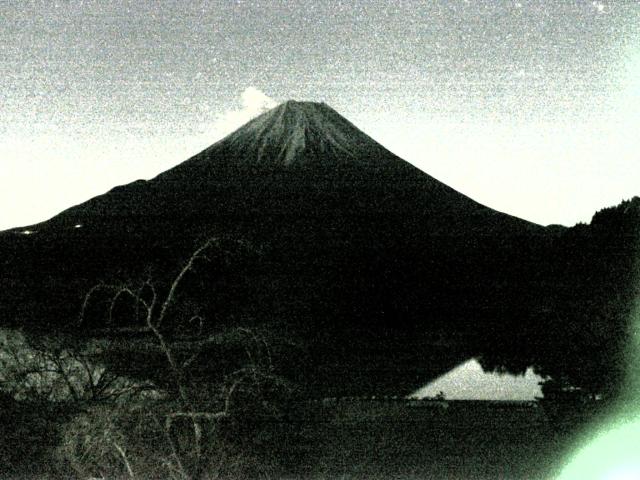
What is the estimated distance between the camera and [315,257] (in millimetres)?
41812

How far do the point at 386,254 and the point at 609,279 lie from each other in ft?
86.4

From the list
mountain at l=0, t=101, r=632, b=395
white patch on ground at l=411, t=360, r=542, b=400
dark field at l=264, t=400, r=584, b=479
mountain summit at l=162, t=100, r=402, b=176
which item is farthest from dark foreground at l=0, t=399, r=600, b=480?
mountain summit at l=162, t=100, r=402, b=176

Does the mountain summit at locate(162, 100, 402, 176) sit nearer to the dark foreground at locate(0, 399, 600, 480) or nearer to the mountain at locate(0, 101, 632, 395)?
the mountain at locate(0, 101, 632, 395)

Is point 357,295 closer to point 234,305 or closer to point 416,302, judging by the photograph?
point 416,302

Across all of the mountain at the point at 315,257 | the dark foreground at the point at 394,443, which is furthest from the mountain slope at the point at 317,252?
the dark foreground at the point at 394,443

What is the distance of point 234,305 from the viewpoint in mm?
27234

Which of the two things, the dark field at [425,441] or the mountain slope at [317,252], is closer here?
the dark field at [425,441]

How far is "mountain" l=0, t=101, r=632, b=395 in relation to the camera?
19.0 m

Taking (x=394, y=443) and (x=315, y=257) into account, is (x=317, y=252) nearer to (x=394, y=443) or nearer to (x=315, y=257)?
(x=315, y=257)

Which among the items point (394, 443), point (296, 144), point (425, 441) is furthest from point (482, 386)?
point (296, 144)

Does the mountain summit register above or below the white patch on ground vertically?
above

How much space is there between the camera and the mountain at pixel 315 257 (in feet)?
62.2

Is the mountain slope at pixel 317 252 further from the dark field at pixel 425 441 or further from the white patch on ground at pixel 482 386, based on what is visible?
the dark field at pixel 425 441

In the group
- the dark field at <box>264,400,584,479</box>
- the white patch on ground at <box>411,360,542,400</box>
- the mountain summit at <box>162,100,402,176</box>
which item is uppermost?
the mountain summit at <box>162,100,402,176</box>
